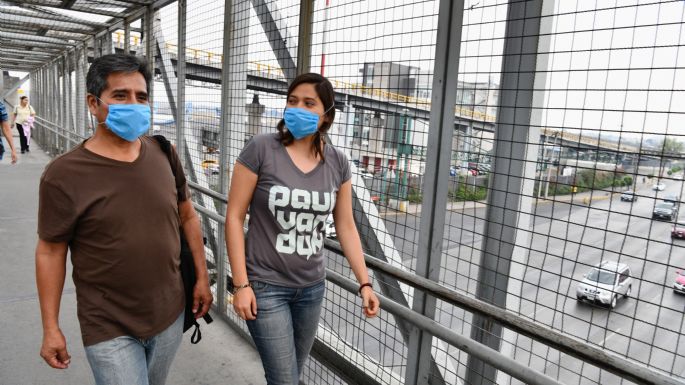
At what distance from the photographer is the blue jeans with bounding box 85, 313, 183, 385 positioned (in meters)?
1.62

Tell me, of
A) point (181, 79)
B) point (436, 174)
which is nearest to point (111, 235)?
point (436, 174)

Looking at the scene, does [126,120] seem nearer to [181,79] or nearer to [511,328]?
[511,328]

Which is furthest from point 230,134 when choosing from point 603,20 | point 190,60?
point 603,20

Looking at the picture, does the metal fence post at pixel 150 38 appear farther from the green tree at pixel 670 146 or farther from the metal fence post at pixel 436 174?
the green tree at pixel 670 146

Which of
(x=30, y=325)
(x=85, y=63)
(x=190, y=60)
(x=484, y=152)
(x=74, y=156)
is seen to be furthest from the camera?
(x=85, y=63)

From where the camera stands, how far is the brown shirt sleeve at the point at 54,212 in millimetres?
1537

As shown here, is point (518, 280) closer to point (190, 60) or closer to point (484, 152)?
point (484, 152)

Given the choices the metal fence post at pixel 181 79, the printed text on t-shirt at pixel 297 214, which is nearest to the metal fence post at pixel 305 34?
the printed text on t-shirt at pixel 297 214

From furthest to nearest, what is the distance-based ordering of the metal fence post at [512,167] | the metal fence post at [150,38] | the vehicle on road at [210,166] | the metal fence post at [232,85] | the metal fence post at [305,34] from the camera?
the metal fence post at [150,38] < the vehicle on road at [210,166] < the metal fence post at [232,85] < the metal fence post at [305,34] < the metal fence post at [512,167]

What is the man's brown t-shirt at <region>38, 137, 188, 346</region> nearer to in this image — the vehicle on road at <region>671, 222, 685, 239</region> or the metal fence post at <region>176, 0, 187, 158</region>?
the vehicle on road at <region>671, 222, 685, 239</region>

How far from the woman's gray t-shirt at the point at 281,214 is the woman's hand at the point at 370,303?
26 centimetres

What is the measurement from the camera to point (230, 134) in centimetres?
357

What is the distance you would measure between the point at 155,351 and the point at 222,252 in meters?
2.04

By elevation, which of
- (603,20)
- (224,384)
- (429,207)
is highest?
(603,20)
